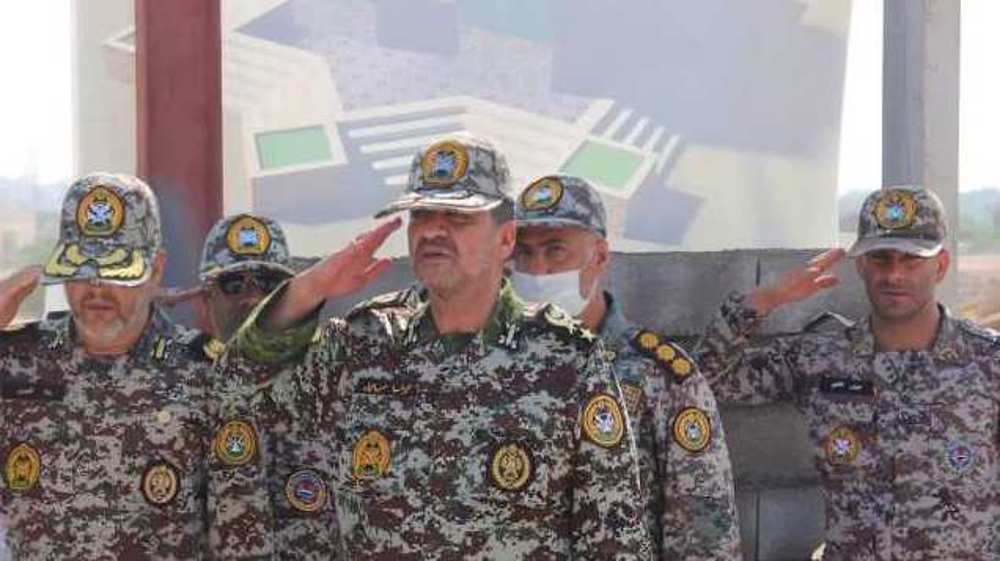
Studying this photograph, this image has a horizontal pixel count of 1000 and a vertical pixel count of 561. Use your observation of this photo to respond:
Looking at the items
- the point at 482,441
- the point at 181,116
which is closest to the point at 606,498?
the point at 482,441

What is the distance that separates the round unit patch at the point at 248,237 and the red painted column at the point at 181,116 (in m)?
0.60

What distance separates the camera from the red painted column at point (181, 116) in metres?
4.25

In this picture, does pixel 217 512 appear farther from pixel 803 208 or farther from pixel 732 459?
pixel 803 208

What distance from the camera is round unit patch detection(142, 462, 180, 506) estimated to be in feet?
10.3

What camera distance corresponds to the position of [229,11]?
841cm

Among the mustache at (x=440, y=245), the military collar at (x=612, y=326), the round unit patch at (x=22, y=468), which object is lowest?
the round unit patch at (x=22, y=468)

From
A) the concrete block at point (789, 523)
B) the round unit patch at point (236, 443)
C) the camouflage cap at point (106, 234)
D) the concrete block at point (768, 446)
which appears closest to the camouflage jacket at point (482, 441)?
the round unit patch at point (236, 443)

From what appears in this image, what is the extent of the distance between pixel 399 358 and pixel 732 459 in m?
2.19

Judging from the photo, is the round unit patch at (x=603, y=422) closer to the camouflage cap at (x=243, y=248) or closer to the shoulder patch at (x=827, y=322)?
the camouflage cap at (x=243, y=248)

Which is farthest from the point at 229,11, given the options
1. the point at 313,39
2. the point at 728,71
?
the point at 728,71

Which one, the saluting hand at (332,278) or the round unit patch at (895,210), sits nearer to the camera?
the saluting hand at (332,278)

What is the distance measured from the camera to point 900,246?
379cm

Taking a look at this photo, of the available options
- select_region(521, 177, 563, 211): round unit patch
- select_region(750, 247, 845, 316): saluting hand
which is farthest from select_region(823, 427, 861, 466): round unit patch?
select_region(521, 177, 563, 211): round unit patch

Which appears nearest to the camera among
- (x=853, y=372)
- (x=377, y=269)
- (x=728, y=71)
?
(x=377, y=269)
